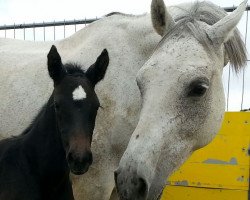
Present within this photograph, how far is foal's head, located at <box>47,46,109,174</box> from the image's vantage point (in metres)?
3.06

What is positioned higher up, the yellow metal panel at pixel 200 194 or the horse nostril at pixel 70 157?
the horse nostril at pixel 70 157

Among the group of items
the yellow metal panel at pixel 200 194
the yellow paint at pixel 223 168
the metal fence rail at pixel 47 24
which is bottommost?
the yellow metal panel at pixel 200 194

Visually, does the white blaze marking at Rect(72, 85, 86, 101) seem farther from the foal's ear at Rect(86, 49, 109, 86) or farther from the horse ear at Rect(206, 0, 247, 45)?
the horse ear at Rect(206, 0, 247, 45)

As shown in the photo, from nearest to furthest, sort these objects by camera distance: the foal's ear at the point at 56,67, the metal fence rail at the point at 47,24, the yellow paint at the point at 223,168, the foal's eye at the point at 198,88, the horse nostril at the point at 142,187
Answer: the horse nostril at the point at 142,187 → the foal's eye at the point at 198,88 → the foal's ear at the point at 56,67 → the yellow paint at the point at 223,168 → the metal fence rail at the point at 47,24

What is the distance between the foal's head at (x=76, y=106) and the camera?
10.0ft

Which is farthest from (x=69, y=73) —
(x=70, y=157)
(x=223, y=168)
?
(x=223, y=168)

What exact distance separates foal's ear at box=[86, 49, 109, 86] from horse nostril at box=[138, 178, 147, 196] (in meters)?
1.35

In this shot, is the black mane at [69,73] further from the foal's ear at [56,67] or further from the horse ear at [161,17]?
the horse ear at [161,17]

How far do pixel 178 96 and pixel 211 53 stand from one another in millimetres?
401

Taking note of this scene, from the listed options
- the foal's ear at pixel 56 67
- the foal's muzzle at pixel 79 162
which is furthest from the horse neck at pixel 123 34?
the foal's muzzle at pixel 79 162

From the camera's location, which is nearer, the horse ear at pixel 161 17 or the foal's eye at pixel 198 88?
the foal's eye at pixel 198 88

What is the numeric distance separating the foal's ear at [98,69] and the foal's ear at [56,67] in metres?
0.20

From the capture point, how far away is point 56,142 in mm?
3523

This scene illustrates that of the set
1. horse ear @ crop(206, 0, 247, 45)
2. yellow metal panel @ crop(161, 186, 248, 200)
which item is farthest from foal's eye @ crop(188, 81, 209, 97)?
yellow metal panel @ crop(161, 186, 248, 200)
